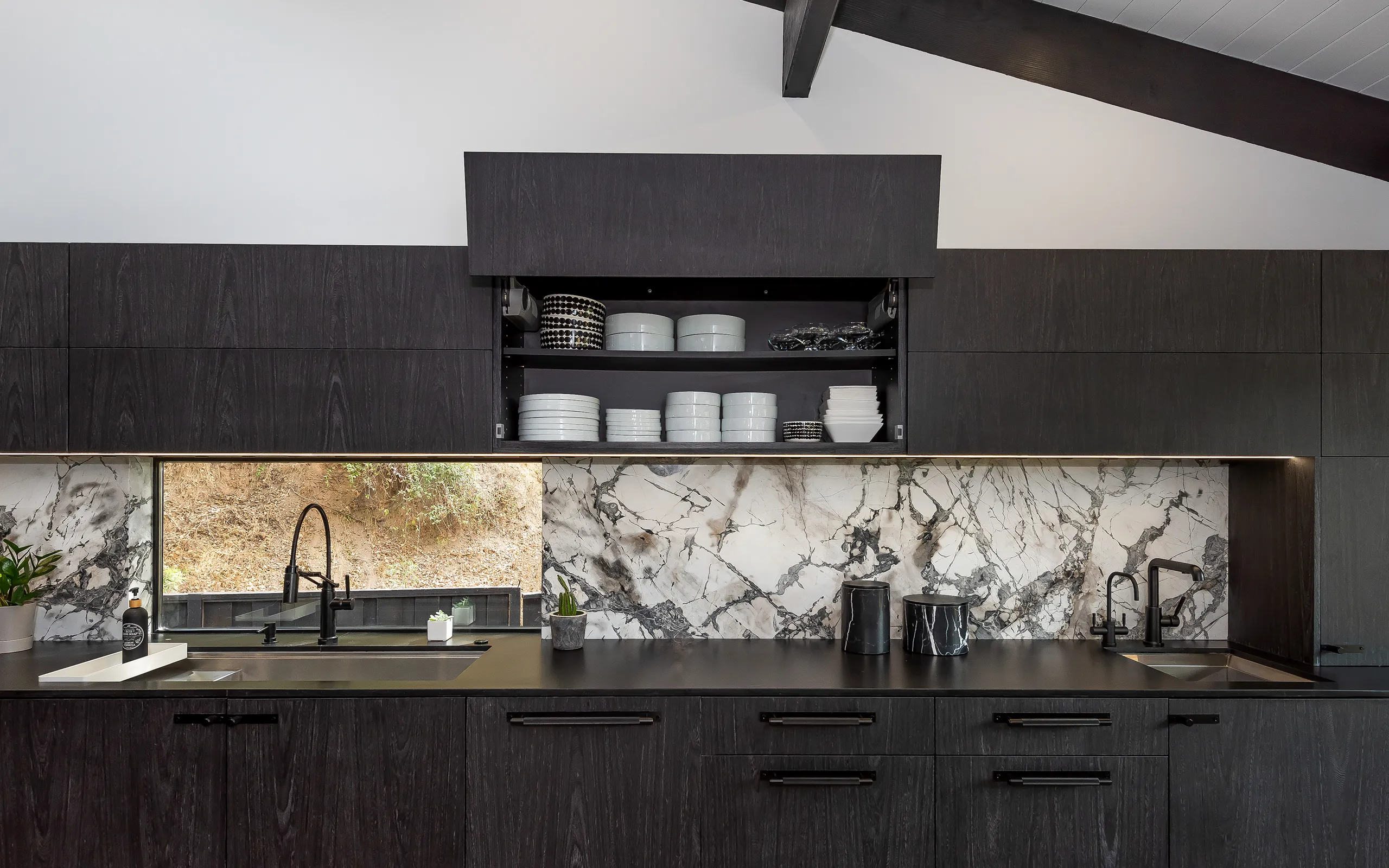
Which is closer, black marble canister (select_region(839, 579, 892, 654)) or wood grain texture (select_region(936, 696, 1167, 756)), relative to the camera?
wood grain texture (select_region(936, 696, 1167, 756))

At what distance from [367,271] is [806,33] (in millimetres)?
1532

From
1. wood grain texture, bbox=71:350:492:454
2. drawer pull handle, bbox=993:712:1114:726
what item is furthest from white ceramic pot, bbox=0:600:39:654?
drawer pull handle, bbox=993:712:1114:726

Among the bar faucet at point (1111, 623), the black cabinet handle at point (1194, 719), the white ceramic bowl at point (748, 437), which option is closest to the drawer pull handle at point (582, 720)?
the white ceramic bowl at point (748, 437)

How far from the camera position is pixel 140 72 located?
8.22ft

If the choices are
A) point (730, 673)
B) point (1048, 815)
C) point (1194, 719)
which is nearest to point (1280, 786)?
point (1194, 719)

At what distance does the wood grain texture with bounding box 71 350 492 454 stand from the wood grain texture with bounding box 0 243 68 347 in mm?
107

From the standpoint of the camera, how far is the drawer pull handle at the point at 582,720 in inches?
71.9

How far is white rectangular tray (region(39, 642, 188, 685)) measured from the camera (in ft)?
6.40

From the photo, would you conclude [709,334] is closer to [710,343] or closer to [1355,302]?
[710,343]

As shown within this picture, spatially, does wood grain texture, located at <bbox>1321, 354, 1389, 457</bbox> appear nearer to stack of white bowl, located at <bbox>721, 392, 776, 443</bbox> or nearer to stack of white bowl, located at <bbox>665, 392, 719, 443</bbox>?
stack of white bowl, located at <bbox>721, 392, 776, 443</bbox>

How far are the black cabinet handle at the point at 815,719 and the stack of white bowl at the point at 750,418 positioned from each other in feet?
2.56

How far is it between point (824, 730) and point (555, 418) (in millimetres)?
1166

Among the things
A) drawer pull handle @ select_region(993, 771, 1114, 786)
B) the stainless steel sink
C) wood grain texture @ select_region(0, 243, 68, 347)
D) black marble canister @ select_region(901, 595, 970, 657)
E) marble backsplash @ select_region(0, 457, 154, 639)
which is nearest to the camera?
drawer pull handle @ select_region(993, 771, 1114, 786)

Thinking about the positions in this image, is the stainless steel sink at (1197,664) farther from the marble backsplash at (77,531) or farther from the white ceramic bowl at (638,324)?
the marble backsplash at (77,531)
